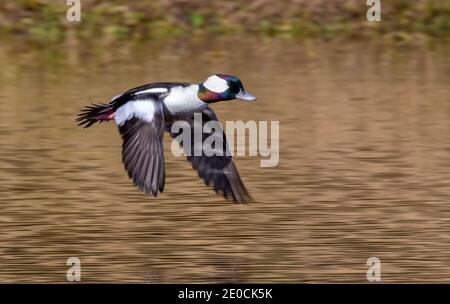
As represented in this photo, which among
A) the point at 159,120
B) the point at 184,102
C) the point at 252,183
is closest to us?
the point at 159,120

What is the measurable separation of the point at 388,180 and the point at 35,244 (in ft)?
9.77

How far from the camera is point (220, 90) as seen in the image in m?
9.56

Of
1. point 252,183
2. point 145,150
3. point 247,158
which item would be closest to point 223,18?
point 247,158

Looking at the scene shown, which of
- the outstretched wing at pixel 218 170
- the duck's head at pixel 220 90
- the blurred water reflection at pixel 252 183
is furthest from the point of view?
the outstretched wing at pixel 218 170

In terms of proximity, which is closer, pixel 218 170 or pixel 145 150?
pixel 145 150

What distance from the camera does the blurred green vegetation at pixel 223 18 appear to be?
18469 mm

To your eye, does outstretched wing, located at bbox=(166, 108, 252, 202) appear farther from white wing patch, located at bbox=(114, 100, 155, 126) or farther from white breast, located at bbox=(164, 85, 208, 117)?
white wing patch, located at bbox=(114, 100, 155, 126)

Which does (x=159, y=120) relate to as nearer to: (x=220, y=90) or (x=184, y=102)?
(x=184, y=102)

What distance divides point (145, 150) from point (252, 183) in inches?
80.8

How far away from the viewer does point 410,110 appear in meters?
13.8

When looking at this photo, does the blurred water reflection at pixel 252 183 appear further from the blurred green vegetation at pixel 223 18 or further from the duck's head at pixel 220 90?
the blurred green vegetation at pixel 223 18

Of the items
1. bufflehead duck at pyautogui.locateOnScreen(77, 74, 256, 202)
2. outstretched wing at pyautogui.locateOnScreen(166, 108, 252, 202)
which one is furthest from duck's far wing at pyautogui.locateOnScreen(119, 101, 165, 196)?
outstretched wing at pyautogui.locateOnScreen(166, 108, 252, 202)

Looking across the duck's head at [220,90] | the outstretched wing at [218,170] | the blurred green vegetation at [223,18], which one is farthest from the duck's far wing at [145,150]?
the blurred green vegetation at [223,18]

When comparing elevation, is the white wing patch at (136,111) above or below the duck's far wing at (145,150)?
above
